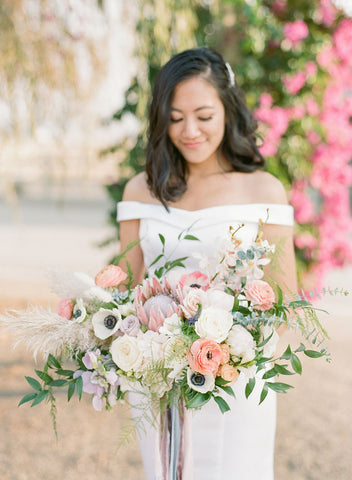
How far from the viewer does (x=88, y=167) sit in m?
3.43

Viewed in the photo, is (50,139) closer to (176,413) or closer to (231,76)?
(231,76)

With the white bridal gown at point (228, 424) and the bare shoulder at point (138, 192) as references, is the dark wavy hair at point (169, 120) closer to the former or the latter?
the bare shoulder at point (138, 192)

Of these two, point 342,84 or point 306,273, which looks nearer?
point 342,84

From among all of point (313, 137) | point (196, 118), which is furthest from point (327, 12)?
point (196, 118)

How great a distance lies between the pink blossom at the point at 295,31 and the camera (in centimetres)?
395

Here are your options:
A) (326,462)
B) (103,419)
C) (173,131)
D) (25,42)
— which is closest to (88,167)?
(25,42)

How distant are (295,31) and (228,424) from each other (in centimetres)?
314

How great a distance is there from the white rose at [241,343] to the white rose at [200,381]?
94mm

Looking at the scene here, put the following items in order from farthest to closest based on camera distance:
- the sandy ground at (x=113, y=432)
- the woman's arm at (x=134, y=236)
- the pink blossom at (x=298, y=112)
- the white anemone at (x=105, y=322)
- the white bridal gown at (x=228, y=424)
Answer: the pink blossom at (x=298, y=112), the sandy ground at (x=113, y=432), the woman's arm at (x=134, y=236), the white bridal gown at (x=228, y=424), the white anemone at (x=105, y=322)

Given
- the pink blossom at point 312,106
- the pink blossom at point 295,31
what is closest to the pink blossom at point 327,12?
the pink blossom at point 295,31

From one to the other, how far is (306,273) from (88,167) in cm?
227

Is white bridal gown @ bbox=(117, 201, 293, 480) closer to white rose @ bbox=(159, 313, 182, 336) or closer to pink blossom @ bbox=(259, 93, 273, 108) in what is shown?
white rose @ bbox=(159, 313, 182, 336)

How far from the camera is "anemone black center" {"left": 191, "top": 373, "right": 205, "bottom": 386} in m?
1.39

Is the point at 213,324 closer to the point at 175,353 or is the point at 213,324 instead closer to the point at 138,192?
the point at 175,353
